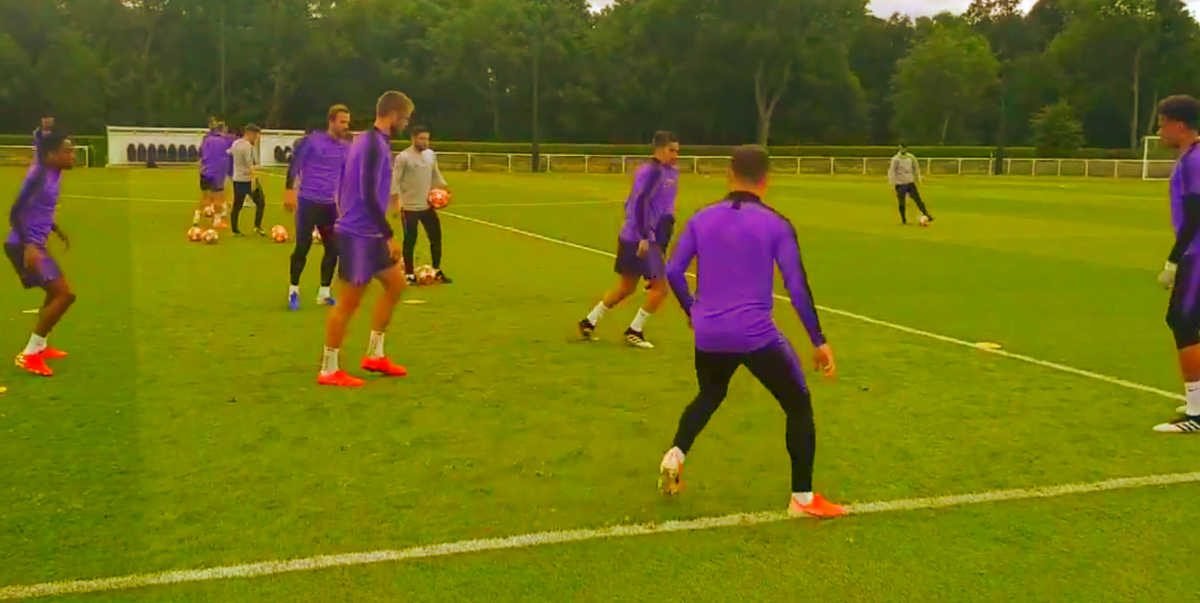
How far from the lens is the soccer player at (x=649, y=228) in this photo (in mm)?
10297

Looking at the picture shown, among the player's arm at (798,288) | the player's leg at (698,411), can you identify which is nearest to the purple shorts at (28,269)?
the player's leg at (698,411)

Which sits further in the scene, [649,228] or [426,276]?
[426,276]

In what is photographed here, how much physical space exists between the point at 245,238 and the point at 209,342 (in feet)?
39.0

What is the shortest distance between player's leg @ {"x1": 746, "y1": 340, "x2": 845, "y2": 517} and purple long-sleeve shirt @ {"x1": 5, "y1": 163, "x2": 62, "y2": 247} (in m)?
6.03

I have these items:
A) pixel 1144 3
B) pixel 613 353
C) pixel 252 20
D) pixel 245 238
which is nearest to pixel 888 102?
pixel 1144 3

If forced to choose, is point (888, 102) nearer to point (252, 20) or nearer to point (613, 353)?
point (252, 20)

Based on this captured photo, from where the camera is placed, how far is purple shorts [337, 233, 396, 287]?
29.1 ft

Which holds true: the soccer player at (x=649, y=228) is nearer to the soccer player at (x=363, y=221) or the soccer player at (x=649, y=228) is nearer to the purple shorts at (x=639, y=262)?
the purple shorts at (x=639, y=262)

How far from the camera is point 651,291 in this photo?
10.7m

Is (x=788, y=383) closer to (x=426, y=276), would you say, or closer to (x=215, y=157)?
(x=426, y=276)

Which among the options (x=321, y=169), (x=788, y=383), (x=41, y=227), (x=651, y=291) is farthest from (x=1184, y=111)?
(x=321, y=169)

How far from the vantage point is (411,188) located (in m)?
15.4

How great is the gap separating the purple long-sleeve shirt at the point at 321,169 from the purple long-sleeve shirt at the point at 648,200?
450 cm

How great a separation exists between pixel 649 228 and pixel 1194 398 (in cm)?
452
